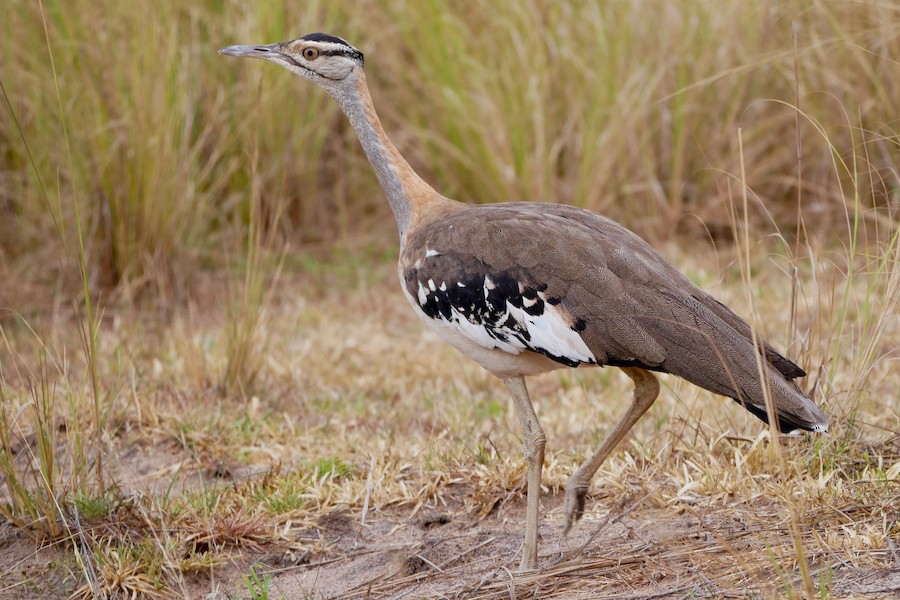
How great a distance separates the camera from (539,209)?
3.46m

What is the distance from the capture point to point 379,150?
3.75 metres

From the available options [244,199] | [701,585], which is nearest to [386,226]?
[244,199]

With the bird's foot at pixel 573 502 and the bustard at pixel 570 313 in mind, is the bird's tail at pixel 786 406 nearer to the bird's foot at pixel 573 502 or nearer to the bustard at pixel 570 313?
the bustard at pixel 570 313

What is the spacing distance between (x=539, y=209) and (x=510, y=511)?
3.24 ft

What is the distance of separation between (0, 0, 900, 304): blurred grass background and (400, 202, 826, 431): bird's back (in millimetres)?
2827

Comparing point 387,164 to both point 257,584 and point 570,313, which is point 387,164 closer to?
point 570,313

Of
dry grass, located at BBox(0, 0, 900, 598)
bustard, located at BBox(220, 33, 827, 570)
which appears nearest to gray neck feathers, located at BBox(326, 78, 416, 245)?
bustard, located at BBox(220, 33, 827, 570)

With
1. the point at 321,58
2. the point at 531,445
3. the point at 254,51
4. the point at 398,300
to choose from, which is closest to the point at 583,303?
the point at 531,445

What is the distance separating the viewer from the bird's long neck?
3.68m

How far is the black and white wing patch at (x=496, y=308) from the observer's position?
120 inches

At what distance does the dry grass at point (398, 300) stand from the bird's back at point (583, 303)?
407 millimetres

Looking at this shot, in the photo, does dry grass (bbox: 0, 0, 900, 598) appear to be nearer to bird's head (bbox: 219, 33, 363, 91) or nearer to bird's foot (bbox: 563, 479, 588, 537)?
bird's foot (bbox: 563, 479, 588, 537)

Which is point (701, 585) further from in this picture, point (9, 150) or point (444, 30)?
point (9, 150)

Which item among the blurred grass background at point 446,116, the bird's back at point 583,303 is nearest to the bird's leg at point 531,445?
the bird's back at point 583,303
